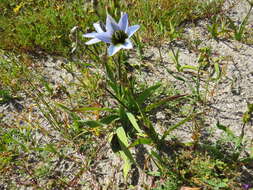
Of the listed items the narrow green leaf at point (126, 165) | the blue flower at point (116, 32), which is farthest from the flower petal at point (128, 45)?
the narrow green leaf at point (126, 165)

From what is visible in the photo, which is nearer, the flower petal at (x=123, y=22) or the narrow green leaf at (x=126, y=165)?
the flower petal at (x=123, y=22)

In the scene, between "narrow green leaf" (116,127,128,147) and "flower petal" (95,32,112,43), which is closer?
"flower petal" (95,32,112,43)

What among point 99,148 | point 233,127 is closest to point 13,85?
point 99,148

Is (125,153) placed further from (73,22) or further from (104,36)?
(73,22)

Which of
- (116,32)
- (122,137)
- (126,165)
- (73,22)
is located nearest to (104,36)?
(116,32)

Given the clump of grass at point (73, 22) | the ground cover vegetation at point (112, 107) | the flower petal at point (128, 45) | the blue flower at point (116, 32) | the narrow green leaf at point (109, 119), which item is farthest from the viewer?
the clump of grass at point (73, 22)

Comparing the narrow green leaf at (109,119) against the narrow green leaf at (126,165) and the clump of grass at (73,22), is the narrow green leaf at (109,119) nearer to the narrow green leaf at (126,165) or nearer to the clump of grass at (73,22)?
the narrow green leaf at (126,165)

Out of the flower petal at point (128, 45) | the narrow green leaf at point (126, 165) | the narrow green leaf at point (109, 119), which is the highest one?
the flower petal at point (128, 45)

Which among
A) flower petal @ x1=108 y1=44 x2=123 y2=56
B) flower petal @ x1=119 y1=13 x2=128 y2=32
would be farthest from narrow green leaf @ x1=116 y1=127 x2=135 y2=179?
flower petal @ x1=119 y1=13 x2=128 y2=32

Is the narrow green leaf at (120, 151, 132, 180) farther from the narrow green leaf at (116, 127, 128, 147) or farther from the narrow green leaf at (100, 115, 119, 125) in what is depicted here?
the narrow green leaf at (100, 115, 119, 125)

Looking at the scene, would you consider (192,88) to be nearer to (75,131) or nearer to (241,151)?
(241,151)
